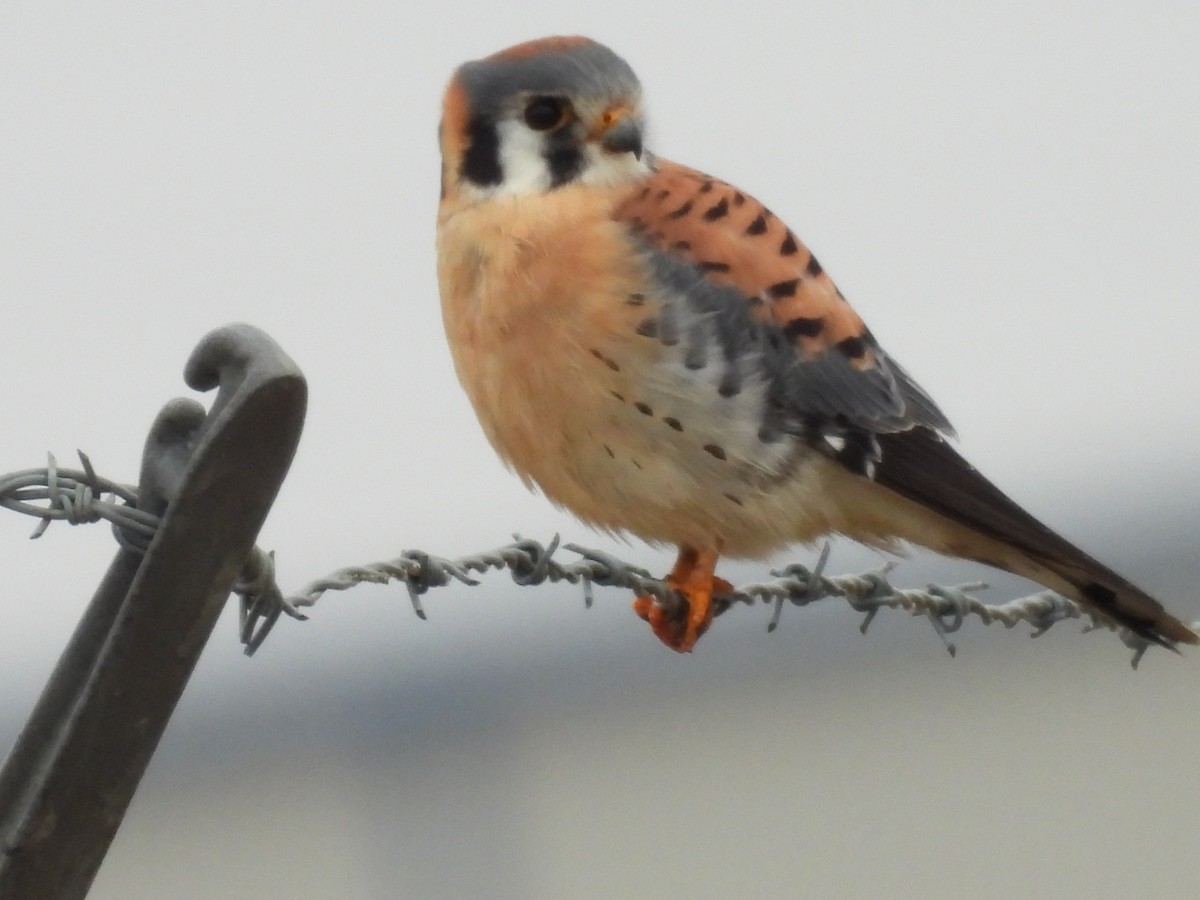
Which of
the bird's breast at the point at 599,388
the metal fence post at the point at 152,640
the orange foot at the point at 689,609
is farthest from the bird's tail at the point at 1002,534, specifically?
the metal fence post at the point at 152,640

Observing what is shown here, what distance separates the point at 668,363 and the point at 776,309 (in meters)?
0.28

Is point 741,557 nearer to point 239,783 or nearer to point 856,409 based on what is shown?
point 856,409

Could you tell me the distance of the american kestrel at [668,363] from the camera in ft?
9.22

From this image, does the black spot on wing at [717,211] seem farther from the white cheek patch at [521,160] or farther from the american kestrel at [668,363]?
the white cheek patch at [521,160]

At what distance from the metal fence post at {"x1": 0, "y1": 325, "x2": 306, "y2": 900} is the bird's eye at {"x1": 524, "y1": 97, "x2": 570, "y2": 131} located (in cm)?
158

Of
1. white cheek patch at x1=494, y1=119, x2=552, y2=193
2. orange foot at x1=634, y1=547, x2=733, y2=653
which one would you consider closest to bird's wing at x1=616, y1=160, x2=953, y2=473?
white cheek patch at x1=494, y1=119, x2=552, y2=193

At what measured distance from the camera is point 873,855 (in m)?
8.57

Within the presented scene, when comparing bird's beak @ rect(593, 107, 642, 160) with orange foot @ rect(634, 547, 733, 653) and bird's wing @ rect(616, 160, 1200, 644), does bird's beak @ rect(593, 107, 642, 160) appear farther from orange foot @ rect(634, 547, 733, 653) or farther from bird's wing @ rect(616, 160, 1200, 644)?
orange foot @ rect(634, 547, 733, 653)

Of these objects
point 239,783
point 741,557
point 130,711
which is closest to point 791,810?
point 239,783

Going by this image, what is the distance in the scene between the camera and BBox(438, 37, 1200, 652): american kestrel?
2811mm

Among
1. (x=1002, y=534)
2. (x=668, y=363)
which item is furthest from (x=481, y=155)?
(x=1002, y=534)

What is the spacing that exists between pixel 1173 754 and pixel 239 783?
461 centimetres

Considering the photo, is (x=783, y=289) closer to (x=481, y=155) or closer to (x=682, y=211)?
(x=682, y=211)

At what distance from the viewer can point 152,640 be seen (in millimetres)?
1526
